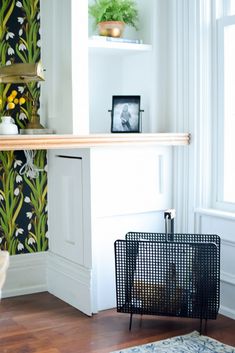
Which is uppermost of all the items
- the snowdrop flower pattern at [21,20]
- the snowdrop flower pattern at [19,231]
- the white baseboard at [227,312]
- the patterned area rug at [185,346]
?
the snowdrop flower pattern at [21,20]

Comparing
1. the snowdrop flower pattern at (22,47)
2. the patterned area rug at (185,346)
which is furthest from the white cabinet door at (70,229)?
the snowdrop flower pattern at (22,47)

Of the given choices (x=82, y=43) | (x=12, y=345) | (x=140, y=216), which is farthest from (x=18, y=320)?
(x=82, y=43)

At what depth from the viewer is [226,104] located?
3.27 m

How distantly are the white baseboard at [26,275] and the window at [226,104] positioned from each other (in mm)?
1292

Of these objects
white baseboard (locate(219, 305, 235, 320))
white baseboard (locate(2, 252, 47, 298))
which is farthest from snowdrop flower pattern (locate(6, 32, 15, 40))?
white baseboard (locate(219, 305, 235, 320))

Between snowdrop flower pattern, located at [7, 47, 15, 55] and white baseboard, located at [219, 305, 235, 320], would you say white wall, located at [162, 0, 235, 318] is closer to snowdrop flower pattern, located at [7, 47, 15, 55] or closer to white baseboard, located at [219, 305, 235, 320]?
white baseboard, located at [219, 305, 235, 320]

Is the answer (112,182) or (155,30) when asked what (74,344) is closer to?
(112,182)

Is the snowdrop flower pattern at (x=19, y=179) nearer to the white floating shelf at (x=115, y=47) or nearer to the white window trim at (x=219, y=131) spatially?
Answer: the white floating shelf at (x=115, y=47)

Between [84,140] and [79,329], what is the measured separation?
1.02 meters

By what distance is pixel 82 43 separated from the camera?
3.30 metres

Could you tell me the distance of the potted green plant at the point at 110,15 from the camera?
3.50m

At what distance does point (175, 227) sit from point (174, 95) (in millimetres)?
823

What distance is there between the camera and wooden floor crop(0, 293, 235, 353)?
2808 mm

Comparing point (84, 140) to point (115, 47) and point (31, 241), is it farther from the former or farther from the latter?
point (31, 241)
